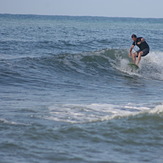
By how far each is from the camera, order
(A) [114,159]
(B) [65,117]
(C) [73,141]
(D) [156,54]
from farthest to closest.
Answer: (D) [156,54] → (B) [65,117] → (C) [73,141] → (A) [114,159]

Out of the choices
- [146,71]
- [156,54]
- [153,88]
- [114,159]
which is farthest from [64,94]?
[156,54]

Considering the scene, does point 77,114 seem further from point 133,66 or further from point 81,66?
point 81,66

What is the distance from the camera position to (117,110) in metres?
9.98

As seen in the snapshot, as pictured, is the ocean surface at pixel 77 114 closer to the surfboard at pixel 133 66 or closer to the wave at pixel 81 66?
the wave at pixel 81 66

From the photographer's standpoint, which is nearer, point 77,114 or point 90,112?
point 77,114

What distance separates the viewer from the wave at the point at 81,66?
1598 centimetres

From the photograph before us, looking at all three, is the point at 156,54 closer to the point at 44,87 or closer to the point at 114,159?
the point at 44,87

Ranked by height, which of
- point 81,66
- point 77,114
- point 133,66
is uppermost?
point 77,114

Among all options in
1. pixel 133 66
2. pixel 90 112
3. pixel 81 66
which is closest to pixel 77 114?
pixel 90 112

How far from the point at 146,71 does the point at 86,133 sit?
11363 millimetres

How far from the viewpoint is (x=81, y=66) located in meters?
18.7

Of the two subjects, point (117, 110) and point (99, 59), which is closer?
point (117, 110)

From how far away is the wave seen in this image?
16.0 meters

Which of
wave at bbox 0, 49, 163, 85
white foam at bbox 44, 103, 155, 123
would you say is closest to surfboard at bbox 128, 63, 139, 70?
wave at bbox 0, 49, 163, 85
